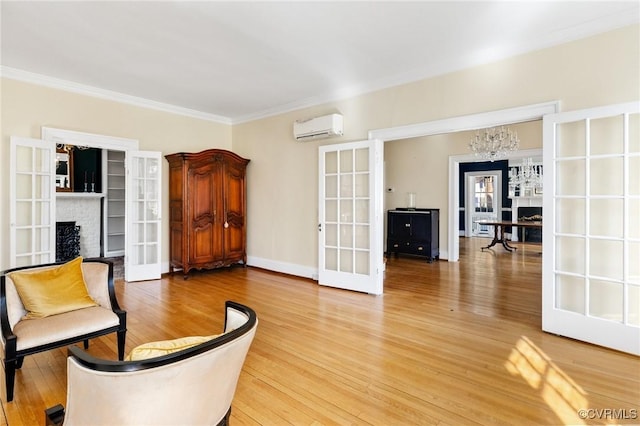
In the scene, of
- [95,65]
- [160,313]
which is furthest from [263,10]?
[160,313]

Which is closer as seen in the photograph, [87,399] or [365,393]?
[87,399]

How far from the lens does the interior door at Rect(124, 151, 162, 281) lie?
520 cm

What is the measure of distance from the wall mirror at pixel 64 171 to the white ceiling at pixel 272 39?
263 centimetres

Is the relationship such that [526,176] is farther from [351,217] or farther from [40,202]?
[40,202]

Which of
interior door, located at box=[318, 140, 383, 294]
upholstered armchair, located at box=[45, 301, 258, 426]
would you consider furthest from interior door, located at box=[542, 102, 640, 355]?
upholstered armchair, located at box=[45, 301, 258, 426]

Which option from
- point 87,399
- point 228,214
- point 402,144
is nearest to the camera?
point 87,399

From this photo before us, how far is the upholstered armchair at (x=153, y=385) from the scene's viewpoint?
103 centimetres

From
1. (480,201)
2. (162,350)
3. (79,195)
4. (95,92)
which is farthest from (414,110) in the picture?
(480,201)

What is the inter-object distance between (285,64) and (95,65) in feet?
7.59

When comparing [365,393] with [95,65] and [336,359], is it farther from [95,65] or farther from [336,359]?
[95,65]

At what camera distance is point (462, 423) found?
1853mm

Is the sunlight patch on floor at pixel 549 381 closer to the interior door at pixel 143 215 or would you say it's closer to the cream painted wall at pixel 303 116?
the cream painted wall at pixel 303 116

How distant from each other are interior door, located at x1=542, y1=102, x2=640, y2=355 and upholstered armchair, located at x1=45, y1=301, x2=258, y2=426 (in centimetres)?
313

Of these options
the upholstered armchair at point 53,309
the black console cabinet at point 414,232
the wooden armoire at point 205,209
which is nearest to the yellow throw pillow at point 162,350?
the upholstered armchair at point 53,309
